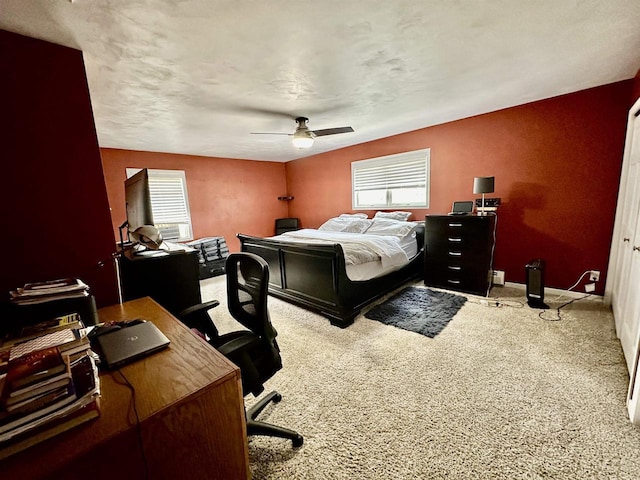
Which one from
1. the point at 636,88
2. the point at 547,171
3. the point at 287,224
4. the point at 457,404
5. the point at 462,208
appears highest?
the point at 636,88

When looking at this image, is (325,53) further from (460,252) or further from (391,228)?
(460,252)

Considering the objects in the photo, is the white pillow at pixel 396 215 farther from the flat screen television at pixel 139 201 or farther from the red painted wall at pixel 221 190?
the flat screen television at pixel 139 201

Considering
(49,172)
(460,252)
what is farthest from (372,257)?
(49,172)

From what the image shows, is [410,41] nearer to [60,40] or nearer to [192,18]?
[192,18]

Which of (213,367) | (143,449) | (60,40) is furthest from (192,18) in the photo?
(143,449)

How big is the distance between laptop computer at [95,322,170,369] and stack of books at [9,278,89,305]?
0.34m

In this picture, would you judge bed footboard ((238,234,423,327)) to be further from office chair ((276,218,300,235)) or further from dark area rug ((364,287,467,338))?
office chair ((276,218,300,235))

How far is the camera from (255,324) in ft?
4.67

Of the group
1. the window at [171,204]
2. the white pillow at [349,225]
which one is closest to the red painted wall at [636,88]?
the white pillow at [349,225]

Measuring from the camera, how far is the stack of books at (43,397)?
0.65 m

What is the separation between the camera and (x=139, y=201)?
1.58 meters

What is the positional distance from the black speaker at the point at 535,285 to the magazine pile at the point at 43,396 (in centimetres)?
363

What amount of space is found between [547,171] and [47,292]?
4487 mm

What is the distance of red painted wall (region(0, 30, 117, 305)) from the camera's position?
57.7 inches
